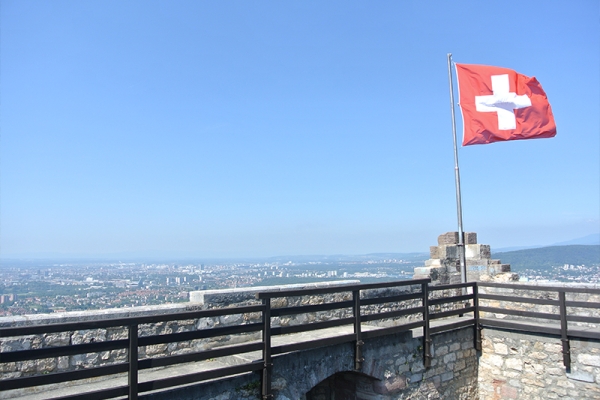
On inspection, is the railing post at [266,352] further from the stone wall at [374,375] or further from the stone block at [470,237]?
the stone block at [470,237]

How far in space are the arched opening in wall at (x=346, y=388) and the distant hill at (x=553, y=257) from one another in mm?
22545

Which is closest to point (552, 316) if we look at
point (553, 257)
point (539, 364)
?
point (539, 364)

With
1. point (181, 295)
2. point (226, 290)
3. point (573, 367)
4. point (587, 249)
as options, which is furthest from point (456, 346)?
point (587, 249)

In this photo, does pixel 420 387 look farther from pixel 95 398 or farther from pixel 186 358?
pixel 95 398

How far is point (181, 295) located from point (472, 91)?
24.9 feet

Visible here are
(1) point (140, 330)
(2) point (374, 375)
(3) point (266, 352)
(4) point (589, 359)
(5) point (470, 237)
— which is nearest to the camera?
(3) point (266, 352)

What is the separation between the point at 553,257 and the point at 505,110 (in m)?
25.4

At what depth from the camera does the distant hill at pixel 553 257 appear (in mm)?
29127

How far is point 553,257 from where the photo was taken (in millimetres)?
31531

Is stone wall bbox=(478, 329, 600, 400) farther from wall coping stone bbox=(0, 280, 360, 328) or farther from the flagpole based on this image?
wall coping stone bbox=(0, 280, 360, 328)

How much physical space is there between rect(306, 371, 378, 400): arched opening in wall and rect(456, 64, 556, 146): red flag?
5707 millimetres

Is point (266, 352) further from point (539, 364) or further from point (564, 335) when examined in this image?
point (539, 364)

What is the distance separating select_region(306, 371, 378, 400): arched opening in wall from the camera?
24.2 feet

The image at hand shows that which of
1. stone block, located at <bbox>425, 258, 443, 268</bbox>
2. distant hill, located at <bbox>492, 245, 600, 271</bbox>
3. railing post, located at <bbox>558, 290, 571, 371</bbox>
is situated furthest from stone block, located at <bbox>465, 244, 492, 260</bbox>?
distant hill, located at <bbox>492, 245, 600, 271</bbox>
